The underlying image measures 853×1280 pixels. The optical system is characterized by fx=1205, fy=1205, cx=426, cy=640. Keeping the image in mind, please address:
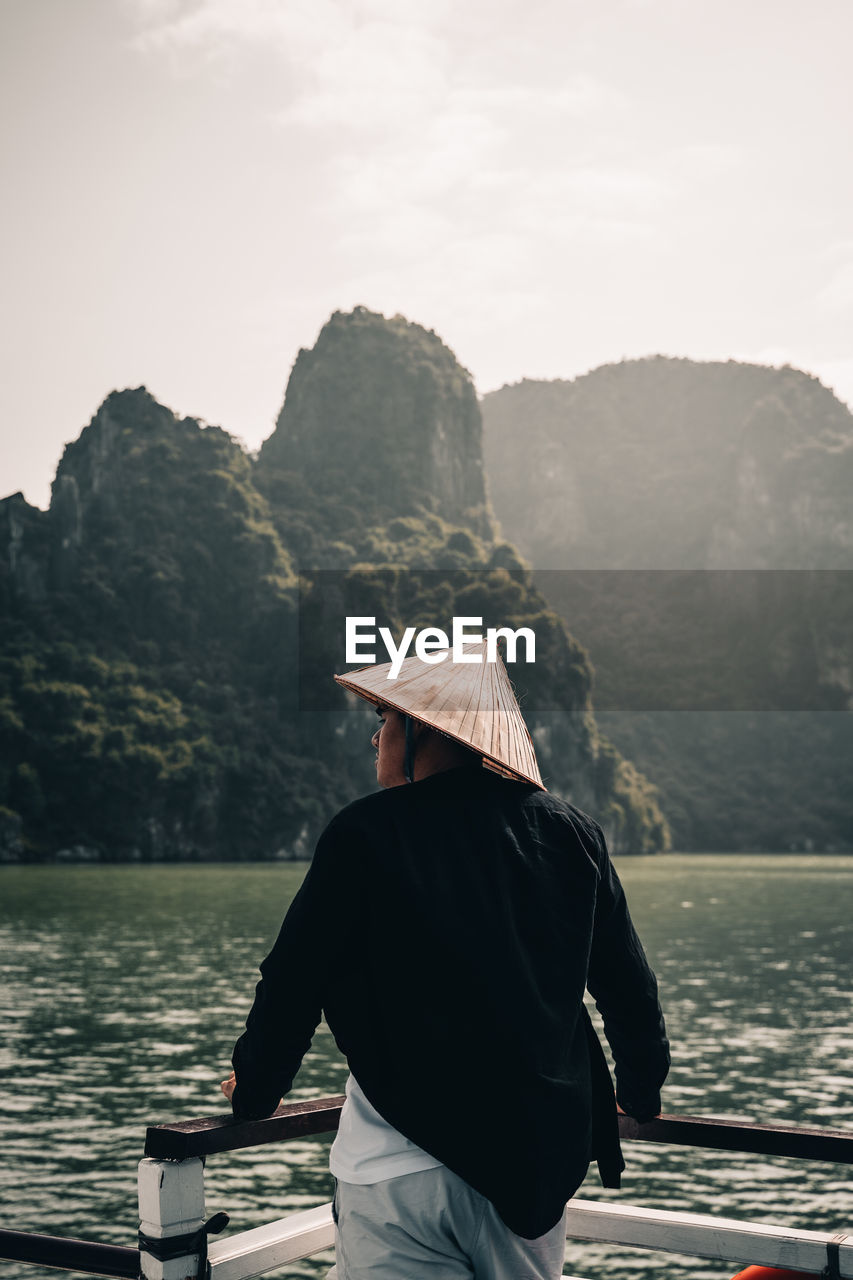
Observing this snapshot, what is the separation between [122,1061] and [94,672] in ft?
186

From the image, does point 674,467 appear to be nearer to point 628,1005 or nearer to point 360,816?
point 628,1005

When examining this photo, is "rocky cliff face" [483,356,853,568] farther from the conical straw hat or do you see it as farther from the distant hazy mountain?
the conical straw hat

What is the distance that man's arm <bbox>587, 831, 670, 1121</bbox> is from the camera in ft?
5.38

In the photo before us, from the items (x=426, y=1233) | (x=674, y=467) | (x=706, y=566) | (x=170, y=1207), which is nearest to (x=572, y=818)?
(x=426, y=1233)

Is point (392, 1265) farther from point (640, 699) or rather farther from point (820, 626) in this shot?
point (820, 626)

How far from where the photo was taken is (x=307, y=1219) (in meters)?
1.78

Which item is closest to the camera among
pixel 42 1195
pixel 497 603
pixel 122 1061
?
pixel 42 1195

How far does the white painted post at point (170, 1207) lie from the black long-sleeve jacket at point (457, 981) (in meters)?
0.11

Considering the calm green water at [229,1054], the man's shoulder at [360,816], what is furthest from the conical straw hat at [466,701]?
the calm green water at [229,1054]

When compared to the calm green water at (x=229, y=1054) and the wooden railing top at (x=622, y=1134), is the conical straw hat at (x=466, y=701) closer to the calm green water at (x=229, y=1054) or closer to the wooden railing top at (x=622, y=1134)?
the wooden railing top at (x=622, y=1134)

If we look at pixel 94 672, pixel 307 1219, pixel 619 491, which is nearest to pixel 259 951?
pixel 307 1219

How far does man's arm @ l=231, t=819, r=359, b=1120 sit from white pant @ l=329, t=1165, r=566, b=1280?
0.18 metres

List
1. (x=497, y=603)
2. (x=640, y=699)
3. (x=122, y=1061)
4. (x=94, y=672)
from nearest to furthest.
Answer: (x=122, y=1061) → (x=94, y=672) → (x=497, y=603) → (x=640, y=699)

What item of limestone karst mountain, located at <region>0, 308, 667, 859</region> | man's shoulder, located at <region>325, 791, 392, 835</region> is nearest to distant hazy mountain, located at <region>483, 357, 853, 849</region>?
limestone karst mountain, located at <region>0, 308, 667, 859</region>
